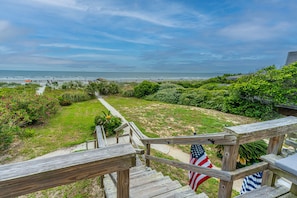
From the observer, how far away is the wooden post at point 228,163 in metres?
1.25

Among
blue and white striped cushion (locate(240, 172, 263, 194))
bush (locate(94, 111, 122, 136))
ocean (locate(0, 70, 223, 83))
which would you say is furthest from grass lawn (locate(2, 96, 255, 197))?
ocean (locate(0, 70, 223, 83))

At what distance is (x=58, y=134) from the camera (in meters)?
6.23

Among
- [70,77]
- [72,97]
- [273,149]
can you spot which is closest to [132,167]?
[273,149]

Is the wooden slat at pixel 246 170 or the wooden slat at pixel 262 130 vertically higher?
the wooden slat at pixel 262 130

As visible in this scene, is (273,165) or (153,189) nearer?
(273,165)

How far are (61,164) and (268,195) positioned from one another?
5.90ft

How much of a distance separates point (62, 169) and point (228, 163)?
1.29 meters

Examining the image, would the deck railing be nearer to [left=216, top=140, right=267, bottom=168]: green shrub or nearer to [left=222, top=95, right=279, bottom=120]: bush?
[left=216, top=140, right=267, bottom=168]: green shrub

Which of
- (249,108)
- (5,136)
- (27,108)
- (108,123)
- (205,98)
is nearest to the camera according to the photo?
(5,136)

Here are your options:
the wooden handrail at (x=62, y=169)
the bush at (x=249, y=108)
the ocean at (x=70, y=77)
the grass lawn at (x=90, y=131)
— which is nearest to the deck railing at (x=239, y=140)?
the wooden handrail at (x=62, y=169)

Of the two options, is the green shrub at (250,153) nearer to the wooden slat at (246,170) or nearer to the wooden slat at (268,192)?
the wooden slat at (268,192)

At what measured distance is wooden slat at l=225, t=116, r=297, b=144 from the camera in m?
1.23

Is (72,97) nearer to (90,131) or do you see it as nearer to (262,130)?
(90,131)

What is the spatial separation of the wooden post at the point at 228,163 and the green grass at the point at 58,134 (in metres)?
5.42
